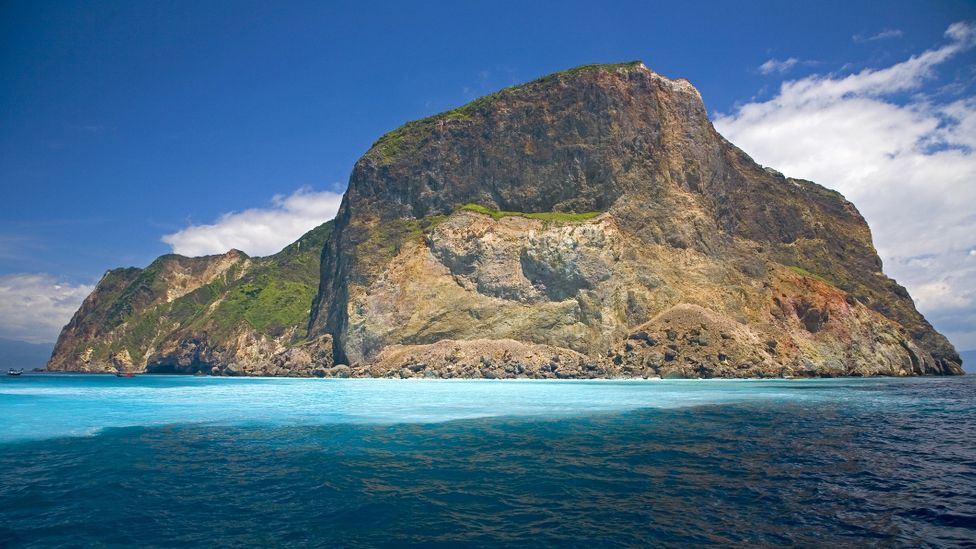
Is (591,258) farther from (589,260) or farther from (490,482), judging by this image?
(490,482)

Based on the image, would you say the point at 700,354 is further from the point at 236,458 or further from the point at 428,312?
the point at 236,458

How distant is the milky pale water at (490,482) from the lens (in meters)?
10.4

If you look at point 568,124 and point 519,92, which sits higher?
point 519,92

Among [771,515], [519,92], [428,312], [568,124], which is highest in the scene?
[519,92]

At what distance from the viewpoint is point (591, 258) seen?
104188 millimetres

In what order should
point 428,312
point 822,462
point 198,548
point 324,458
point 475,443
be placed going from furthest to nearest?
point 428,312 → point 475,443 → point 324,458 → point 822,462 → point 198,548

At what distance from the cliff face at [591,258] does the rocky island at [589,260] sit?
0.37 meters

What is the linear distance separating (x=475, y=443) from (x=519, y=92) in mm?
121111

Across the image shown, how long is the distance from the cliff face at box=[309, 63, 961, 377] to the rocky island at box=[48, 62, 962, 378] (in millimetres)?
367

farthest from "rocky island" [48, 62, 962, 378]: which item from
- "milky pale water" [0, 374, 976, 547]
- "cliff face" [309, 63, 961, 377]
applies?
"milky pale water" [0, 374, 976, 547]

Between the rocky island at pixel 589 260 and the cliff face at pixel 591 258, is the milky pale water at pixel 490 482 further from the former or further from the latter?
the cliff face at pixel 591 258

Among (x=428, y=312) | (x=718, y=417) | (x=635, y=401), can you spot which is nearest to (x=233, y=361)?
(x=428, y=312)

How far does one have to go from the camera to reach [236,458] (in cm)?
1781

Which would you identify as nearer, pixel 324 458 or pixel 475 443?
pixel 324 458
